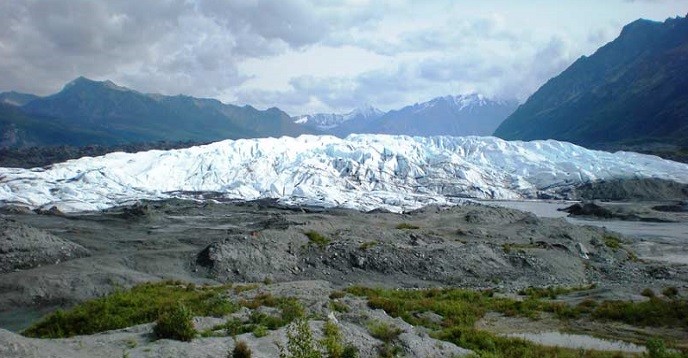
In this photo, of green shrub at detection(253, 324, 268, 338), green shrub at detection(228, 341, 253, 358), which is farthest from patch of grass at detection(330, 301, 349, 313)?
green shrub at detection(228, 341, 253, 358)

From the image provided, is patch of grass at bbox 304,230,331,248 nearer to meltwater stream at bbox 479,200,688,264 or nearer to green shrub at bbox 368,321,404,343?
green shrub at bbox 368,321,404,343

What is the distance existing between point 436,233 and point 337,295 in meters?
24.3

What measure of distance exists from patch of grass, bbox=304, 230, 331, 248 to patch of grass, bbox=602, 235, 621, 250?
25.9 m

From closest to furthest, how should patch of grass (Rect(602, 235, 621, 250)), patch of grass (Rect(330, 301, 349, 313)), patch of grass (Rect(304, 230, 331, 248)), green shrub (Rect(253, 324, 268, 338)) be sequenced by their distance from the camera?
green shrub (Rect(253, 324, 268, 338))
patch of grass (Rect(330, 301, 349, 313))
patch of grass (Rect(304, 230, 331, 248))
patch of grass (Rect(602, 235, 621, 250))

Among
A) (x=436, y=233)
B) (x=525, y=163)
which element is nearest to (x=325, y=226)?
(x=436, y=233)

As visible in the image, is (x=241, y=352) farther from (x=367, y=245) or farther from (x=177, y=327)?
(x=367, y=245)

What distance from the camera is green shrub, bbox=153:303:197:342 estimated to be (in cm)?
1434

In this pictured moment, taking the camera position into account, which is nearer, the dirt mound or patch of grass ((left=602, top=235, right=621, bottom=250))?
the dirt mound

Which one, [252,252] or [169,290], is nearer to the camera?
[169,290]

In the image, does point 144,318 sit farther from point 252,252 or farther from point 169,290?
point 252,252

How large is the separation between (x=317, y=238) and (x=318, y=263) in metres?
4.21

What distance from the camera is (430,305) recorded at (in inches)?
923

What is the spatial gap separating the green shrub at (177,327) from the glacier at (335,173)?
76.6 m

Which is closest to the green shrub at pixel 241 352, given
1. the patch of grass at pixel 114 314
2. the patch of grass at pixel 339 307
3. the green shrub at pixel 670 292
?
the patch of grass at pixel 114 314
